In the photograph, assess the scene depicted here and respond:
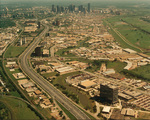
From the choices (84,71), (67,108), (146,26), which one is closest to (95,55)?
(84,71)

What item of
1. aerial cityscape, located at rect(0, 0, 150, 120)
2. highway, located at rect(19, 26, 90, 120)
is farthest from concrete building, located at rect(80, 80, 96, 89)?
highway, located at rect(19, 26, 90, 120)

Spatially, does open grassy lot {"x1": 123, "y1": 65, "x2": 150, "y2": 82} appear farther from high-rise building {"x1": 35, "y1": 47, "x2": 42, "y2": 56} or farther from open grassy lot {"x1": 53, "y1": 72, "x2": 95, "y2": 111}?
high-rise building {"x1": 35, "y1": 47, "x2": 42, "y2": 56}

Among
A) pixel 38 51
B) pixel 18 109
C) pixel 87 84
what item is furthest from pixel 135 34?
pixel 18 109

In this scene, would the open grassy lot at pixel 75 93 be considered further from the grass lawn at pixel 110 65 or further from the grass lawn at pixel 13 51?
the grass lawn at pixel 13 51

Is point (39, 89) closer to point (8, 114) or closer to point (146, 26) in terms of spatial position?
point (8, 114)

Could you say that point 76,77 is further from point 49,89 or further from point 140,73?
point 140,73

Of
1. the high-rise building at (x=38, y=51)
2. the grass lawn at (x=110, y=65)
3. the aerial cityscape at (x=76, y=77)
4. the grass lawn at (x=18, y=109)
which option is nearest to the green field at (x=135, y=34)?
the aerial cityscape at (x=76, y=77)
